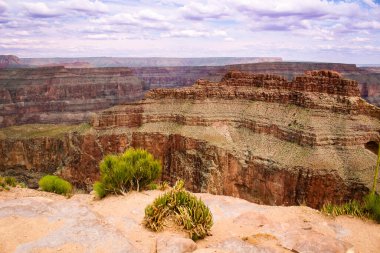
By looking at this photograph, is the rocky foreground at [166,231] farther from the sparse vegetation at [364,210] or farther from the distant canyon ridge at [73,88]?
the distant canyon ridge at [73,88]

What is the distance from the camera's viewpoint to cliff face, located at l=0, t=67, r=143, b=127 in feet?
412

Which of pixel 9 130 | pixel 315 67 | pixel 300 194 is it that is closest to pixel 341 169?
pixel 300 194

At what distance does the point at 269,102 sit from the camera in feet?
192

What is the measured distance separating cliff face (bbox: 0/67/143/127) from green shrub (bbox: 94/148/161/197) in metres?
108

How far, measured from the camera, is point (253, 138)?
184ft

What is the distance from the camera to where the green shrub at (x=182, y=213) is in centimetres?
1719

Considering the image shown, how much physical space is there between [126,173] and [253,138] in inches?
1349

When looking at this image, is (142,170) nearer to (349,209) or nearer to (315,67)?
(349,209)

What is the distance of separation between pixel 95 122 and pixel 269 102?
32.0m

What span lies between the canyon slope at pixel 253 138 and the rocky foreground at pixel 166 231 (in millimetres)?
26168

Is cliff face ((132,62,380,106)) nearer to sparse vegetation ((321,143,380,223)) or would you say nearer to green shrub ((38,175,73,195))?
green shrub ((38,175,73,195))

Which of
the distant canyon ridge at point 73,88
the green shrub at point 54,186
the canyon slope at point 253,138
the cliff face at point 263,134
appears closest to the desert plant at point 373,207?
the cliff face at point 263,134

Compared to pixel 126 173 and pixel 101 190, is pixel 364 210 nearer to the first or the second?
pixel 126 173

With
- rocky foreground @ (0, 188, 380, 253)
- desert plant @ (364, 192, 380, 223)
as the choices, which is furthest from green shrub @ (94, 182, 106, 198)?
desert plant @ (364, 192, 380, 223)
